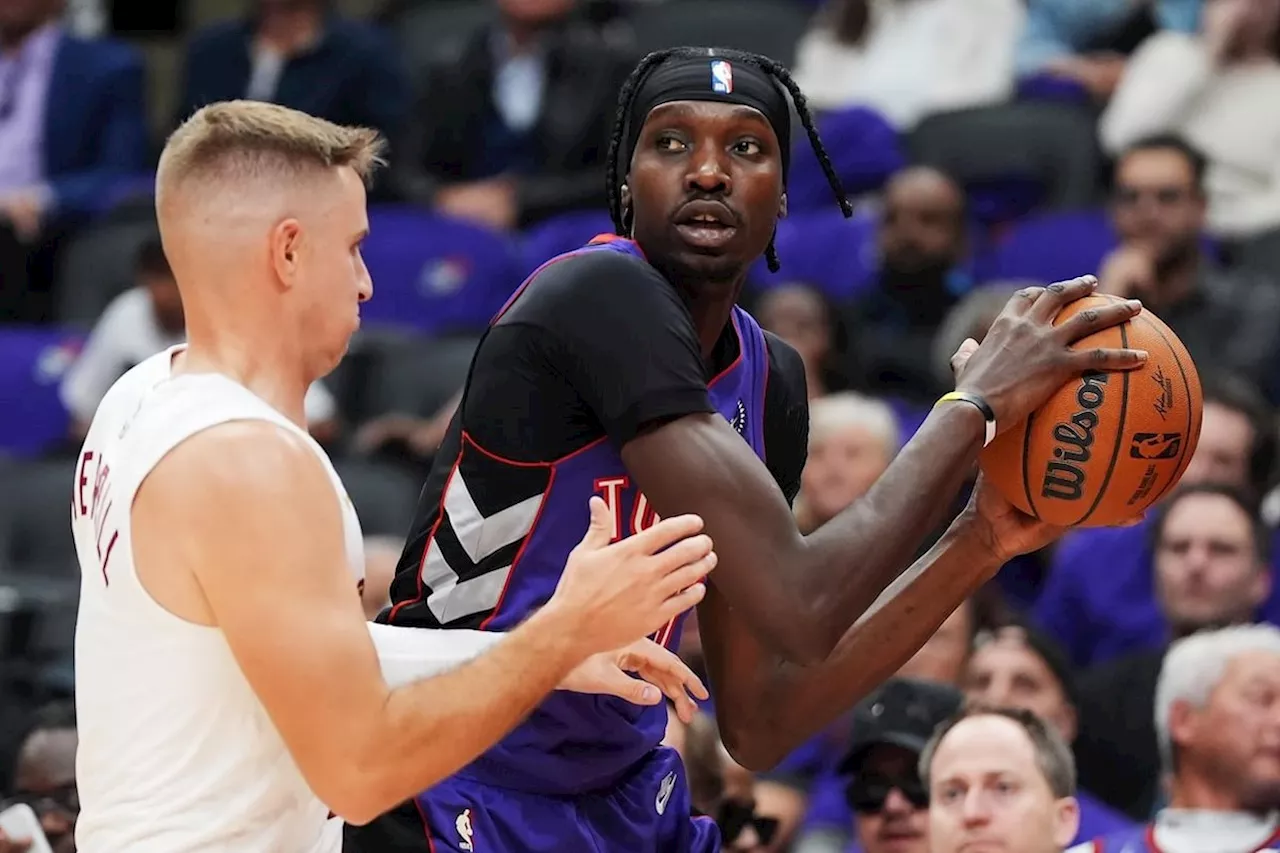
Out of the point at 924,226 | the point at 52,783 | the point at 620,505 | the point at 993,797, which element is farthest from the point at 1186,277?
the point at 620,505

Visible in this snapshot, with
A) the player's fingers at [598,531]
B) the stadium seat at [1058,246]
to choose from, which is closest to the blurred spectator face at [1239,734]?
the stadium seat at [1058,246]

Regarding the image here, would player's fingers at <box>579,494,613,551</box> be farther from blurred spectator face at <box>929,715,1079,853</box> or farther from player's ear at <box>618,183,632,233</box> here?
blurred spectator face at <box>929,715,1079,853</box>

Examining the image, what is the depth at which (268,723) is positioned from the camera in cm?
330

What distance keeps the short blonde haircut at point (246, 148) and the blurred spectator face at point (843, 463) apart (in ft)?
14.3

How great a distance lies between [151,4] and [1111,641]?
8055mm

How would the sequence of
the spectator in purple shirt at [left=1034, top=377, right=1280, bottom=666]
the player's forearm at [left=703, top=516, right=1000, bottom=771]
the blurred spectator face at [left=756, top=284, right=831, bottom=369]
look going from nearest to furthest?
1. the player's forearm at [left=703, top=516, right=1000, bottom=771]
2. the spectator in purple shirt at [left=1034, top=377, right=1280, bottom=666]
3. the blurred spectator face at [left=756, top=284, right=831, bottom=369]

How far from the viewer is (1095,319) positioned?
3.81m

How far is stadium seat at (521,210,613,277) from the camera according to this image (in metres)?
9.34

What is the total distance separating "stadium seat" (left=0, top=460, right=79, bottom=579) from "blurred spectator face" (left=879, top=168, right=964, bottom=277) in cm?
357

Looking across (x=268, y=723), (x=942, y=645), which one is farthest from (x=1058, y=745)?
(x=268, y=723)

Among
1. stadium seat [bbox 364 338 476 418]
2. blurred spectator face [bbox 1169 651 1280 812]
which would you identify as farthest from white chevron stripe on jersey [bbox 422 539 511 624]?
stadium seat [bbox 364 338 476 418]

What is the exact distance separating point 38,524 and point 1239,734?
498cm

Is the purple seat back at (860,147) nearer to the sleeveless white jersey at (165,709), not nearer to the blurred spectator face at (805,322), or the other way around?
the blurred spectator face at (805,322)

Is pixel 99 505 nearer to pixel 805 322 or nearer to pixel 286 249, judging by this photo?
pixel 286 249
